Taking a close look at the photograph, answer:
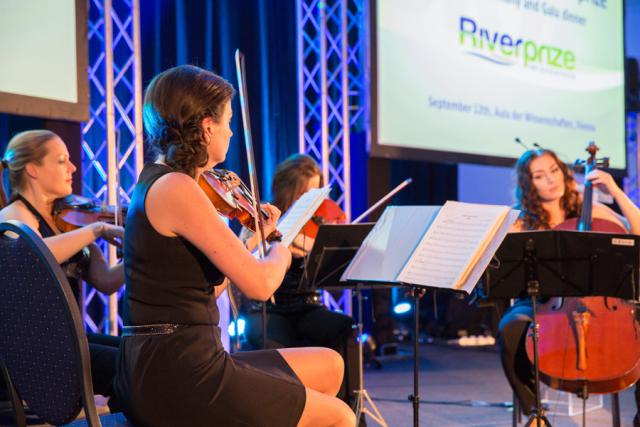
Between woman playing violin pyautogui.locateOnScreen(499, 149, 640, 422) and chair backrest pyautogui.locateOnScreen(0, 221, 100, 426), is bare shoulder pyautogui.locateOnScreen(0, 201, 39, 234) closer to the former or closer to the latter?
chair backrest pyautogui.locateOnScreen(0, 221, 100, 426)

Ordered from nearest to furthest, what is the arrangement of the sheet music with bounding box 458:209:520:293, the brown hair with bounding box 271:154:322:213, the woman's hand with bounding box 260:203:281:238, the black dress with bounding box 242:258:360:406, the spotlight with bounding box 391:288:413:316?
the woman's hand with bounding box 260:203:281:238
the sheet music with bounding box 458:209:520:293
the black dress with bounding box 242:258:360:406
the brown hair with bounding box 271:154:322:213
the spotlight with bounding box 391:288:413:316

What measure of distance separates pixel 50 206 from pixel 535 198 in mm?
2176

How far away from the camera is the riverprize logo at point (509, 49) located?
16.7 feet

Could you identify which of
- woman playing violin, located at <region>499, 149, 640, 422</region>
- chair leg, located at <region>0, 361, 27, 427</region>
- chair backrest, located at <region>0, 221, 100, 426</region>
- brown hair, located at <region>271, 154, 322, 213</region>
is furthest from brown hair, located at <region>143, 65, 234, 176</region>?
woman playing violin, located at <region>499, 149, 640, 422</region>

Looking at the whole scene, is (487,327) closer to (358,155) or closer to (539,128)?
(539,128)

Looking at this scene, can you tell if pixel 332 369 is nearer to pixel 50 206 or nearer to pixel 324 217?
pixel 50 206

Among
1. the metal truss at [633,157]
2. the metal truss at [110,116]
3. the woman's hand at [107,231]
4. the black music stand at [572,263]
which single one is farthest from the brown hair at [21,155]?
the metal truss at [633,157]

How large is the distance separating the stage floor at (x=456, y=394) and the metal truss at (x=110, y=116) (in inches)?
62.5

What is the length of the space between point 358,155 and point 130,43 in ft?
5.52

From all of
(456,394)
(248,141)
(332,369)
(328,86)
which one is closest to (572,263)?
(332,369)

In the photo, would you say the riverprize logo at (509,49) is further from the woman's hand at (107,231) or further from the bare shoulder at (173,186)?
the bare shoulder at (173,186)

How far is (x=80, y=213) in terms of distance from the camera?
2.77 m

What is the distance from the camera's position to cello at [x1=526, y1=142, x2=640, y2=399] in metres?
2.69

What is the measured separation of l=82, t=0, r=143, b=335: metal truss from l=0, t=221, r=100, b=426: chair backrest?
84.1 inches
